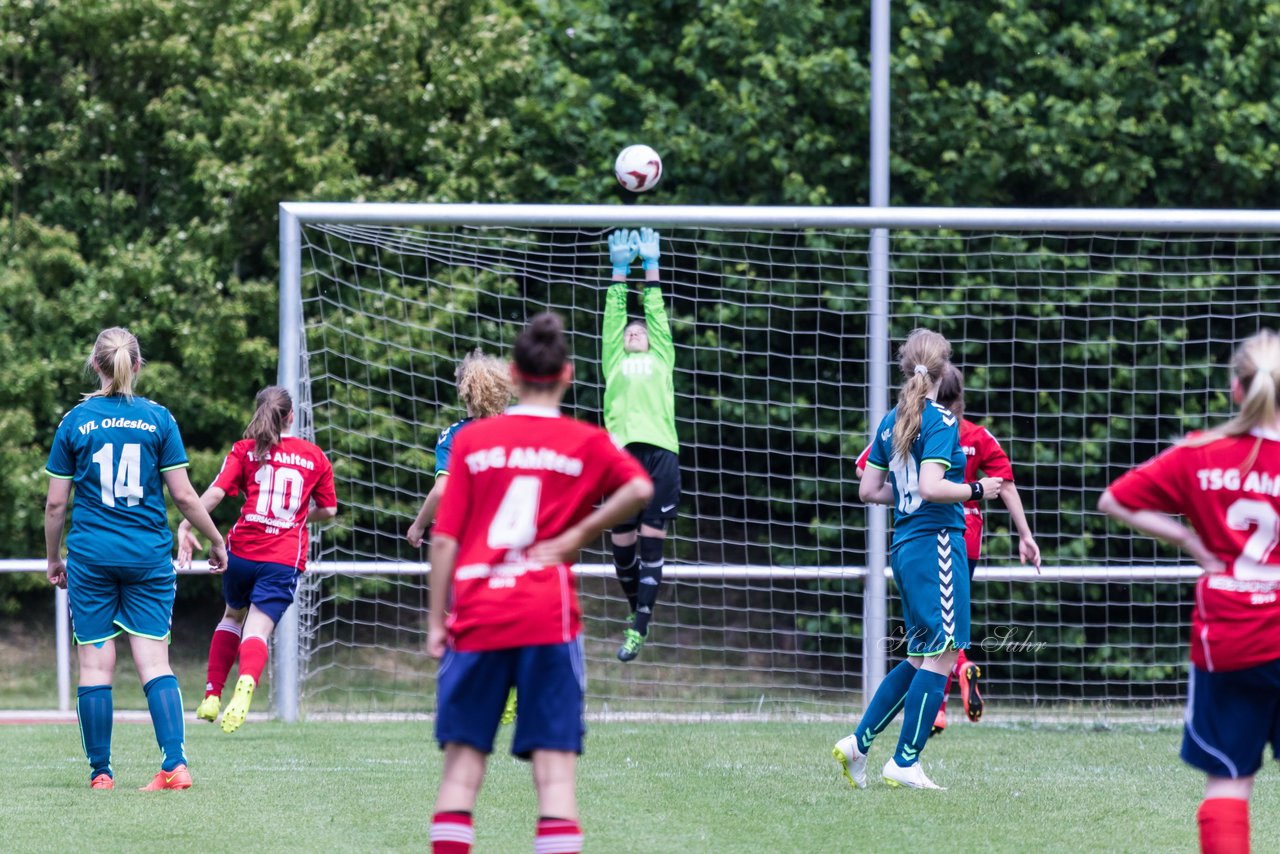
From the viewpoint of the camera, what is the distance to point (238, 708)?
738 cm

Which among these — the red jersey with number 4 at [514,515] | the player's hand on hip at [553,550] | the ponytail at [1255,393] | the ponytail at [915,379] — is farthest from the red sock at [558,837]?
the ponytail at [915,379]

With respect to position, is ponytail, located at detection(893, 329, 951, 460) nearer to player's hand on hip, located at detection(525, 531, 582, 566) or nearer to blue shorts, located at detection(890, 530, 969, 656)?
blue shorts, located at detection(890, 530, 969, 656)

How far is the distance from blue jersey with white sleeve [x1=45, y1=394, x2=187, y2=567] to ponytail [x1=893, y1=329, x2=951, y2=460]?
308 cm

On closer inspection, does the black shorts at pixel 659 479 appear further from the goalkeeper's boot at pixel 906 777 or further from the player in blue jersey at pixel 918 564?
the goalkeeper's boot at pixel 906 777

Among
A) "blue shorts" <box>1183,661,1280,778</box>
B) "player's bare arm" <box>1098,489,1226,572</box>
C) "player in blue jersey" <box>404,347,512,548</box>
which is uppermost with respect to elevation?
"player in blue jersey" <box>404,347,512,548</box>

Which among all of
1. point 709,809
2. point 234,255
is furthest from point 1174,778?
point 234,255

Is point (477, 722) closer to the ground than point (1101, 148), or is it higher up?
closer to the ground

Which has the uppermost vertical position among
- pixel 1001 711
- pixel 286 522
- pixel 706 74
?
pixel 706 74

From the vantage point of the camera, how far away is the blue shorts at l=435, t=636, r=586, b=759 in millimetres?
3998

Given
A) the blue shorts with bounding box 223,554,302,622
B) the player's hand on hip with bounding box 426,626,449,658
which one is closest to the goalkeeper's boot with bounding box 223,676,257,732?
the blue shorts with bounding box 223,554,302,622

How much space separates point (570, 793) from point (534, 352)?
1.15 metres

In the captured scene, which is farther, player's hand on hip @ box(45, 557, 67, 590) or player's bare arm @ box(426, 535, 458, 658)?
player's hand on hip @ box(45, 557, 67, 590)

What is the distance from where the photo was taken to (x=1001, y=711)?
38.7ft

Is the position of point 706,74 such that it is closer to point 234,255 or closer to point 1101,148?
point 1101,148
